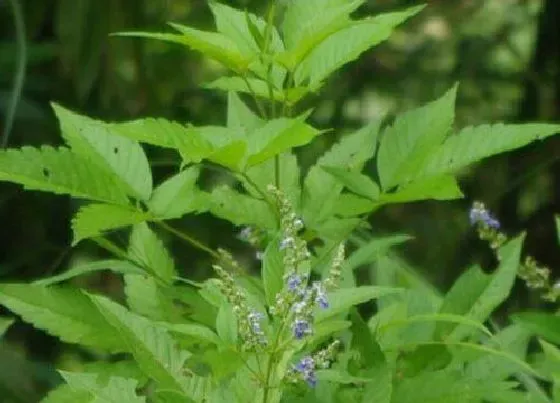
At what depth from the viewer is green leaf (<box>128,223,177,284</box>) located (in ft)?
4.22

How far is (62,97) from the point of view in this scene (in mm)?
2717

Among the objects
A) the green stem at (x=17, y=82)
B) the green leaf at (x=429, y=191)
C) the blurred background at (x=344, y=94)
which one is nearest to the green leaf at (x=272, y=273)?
the green leaf at (x=429, y=191)

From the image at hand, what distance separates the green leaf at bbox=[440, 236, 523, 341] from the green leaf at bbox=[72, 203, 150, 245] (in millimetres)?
290

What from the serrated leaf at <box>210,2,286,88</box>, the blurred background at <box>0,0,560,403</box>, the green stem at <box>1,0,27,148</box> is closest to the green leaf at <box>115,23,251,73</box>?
the serrated leaf at <box>210,2,286,88</box>

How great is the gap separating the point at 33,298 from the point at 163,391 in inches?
10.6

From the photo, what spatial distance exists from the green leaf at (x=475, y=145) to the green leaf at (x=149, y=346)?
0.28 meters

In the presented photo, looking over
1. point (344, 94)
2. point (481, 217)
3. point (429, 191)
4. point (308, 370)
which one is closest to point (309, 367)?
point (308, 370)

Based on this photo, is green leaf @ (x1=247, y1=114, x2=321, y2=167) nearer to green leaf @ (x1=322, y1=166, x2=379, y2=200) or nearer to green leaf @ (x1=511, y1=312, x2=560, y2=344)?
green leaf @ (x1=322, y1=166, x2=379, y2=200)

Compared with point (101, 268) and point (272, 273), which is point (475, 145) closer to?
point (272, 273)

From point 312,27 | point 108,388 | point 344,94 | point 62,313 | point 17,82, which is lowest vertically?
point 108,388

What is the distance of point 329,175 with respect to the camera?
1.29 m

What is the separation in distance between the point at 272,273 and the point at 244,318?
9 centimetres

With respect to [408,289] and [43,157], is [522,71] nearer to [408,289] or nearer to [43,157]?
[408,289]

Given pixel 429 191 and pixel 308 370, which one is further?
pixel 429 191
